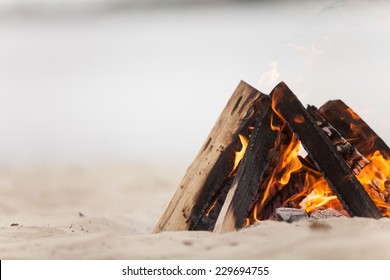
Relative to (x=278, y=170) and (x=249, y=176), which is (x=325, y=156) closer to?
(x=278, y=170)

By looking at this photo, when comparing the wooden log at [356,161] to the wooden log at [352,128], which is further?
the wooden log at [352,128]

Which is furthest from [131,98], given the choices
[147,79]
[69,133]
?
[69,133]

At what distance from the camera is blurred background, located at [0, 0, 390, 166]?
857 centimetres

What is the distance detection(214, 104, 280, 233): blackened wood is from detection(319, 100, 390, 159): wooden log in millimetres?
413

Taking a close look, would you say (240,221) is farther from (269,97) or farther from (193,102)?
(193,102)

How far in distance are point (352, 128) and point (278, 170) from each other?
0.50 meters

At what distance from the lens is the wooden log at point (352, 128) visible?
3125 mm

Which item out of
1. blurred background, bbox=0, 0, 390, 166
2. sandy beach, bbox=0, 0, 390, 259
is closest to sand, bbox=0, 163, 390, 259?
sandy beach, bbox=0, 0, 390, 259

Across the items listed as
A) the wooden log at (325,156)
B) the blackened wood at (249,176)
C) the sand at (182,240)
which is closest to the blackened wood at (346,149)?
the wooden log at (325,156)

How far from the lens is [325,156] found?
111 inches

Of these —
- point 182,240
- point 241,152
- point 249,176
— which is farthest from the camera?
point 241,152

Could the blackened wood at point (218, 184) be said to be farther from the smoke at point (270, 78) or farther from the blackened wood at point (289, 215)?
the smoke at point (270, 78)

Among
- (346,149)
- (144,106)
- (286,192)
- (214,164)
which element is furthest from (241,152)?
(144,106)
